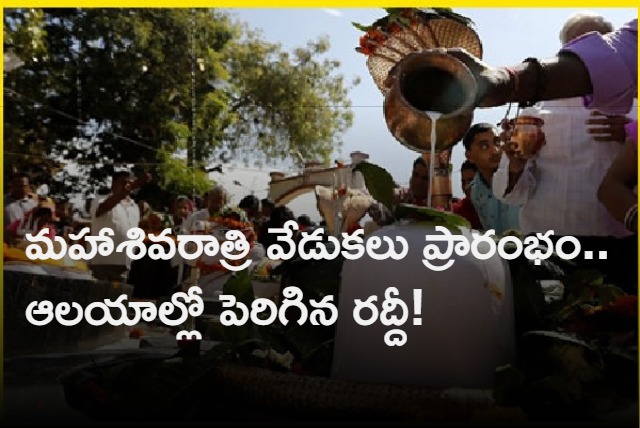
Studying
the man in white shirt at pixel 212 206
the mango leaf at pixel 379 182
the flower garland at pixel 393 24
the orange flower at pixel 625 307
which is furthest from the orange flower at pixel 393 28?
the man in white shirt at pixel 212 206

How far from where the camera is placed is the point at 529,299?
149 cm

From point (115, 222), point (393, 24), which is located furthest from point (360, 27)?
point (115, 222)

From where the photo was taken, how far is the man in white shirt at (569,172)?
9.01 ft

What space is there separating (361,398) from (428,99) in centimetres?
67

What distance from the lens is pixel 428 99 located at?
1.64 metres

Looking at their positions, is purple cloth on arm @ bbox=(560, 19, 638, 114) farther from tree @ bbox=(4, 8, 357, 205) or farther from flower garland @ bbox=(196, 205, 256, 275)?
tree @ bbox=(4, 8, 357, 205)

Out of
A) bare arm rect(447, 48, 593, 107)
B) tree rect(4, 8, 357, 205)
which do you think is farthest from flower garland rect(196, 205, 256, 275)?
tree rect(4, 8, 357, 205)

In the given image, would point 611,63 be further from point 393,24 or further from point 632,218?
point 393,24

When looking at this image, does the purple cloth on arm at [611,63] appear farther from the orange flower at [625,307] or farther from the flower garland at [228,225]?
the flower garland at [228,225]

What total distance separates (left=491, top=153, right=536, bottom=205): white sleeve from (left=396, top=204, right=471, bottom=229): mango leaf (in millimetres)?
1669

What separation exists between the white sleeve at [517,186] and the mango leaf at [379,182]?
1589 mm

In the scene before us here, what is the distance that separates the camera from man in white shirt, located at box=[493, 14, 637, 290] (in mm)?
2746

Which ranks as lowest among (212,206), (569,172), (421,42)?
(569,172)

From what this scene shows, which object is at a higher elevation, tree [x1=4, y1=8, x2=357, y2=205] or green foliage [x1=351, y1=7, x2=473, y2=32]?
tree [x1=4, y1=8, x2=357, y2=205]
